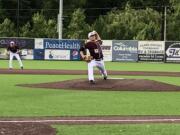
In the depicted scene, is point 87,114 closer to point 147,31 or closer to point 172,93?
point 172,93

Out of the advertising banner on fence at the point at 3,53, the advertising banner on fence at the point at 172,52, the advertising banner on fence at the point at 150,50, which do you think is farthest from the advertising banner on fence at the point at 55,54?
the advertising banner on fence at the point at 172,52

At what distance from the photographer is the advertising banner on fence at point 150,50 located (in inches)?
2136

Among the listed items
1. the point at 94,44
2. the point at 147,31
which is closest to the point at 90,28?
the point at 147,31

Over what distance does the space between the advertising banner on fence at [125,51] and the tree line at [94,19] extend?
1765 cm

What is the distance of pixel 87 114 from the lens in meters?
14.1

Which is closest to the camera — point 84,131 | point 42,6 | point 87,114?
point 84,131

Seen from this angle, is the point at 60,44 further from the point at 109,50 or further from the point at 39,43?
the point at 109,50

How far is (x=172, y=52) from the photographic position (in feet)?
176

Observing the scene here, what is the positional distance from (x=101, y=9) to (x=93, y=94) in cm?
7374

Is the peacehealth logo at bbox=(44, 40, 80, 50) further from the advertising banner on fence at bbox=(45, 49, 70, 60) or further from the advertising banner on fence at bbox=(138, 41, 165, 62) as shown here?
the advertising banner on fence at bbox=(138, 41, 165, 62)

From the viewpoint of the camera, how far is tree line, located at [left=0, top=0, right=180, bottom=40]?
7656 centimetres

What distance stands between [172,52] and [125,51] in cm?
446

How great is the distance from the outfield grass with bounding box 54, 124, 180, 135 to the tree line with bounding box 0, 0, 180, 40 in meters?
60.8

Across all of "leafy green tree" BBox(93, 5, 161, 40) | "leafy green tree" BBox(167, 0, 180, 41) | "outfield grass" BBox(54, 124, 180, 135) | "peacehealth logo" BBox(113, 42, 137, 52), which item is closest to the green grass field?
"outfield grass" BBox(54, 124, 180, 135)
